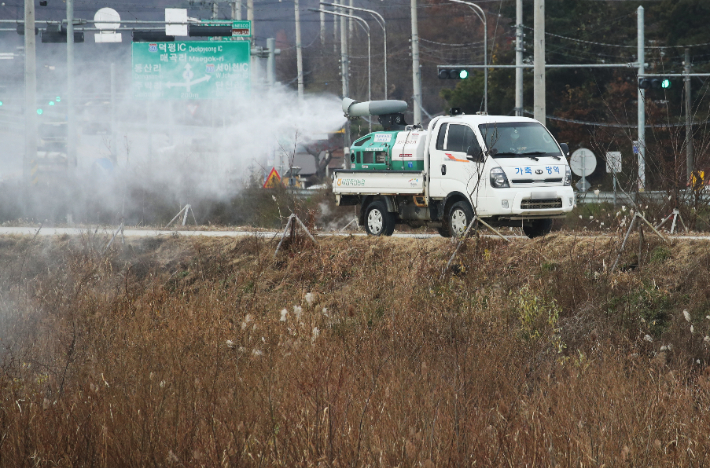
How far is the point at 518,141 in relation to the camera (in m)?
15.7

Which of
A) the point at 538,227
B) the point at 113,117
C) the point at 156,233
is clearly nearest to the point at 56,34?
the point at 113,117

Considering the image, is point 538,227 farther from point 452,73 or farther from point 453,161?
point 452,73

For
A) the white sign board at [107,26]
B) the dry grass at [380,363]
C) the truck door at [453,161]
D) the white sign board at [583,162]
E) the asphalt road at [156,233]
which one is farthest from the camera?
the white sign board at [107,26]

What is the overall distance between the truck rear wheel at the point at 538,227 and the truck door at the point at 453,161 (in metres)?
1.46

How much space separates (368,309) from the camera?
12234mm

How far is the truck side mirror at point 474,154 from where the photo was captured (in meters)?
15.2

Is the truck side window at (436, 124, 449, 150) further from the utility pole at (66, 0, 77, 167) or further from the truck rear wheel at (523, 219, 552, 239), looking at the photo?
the utility pole at (66, 0, 77, 167)

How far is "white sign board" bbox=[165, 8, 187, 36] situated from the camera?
101ft

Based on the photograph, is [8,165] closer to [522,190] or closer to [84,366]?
[522,190]

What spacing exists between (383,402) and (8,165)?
2734 cm

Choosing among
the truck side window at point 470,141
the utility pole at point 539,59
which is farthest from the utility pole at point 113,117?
the truck side window at point 470,141

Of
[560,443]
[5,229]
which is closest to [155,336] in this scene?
[560,443]

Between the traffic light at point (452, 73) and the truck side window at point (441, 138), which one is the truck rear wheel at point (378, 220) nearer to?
the truck side window at point (441, 138)

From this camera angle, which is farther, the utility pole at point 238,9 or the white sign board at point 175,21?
the utility pole at point 238,9
